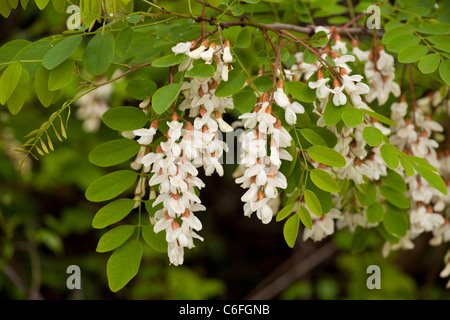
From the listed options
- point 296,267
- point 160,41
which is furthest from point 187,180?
point 296,267

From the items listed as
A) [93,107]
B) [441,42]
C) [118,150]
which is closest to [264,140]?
[118,150]

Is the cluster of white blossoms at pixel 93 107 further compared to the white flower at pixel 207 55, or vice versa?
the cluster of white blossoms at pixel 93 107

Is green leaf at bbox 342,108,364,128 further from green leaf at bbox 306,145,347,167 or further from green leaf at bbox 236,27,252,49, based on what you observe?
green leaf at bbox 236,27,252,49

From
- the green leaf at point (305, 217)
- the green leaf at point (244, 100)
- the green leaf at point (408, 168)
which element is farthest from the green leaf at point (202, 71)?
the green leaf at point (408, 168)

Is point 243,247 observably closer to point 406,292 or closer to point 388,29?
point 406,292

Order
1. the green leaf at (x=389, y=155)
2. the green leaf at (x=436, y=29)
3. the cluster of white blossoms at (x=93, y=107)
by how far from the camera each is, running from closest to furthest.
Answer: the green leaf at (x=389, y=155) → the green leaf at (x=436, y=29) → the cluster of white blossoms at (x=93, y=107)

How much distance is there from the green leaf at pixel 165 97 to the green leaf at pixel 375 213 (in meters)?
0.63

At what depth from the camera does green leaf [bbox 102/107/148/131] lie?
1013mm

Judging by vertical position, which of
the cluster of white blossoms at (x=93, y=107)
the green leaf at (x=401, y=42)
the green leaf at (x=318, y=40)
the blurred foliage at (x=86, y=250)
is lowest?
the blurred foliage at (x=86, y=250)

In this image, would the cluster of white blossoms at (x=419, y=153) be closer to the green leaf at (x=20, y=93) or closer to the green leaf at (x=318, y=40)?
the green leaf at (x=318, y=40)

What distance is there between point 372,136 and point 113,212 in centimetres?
57

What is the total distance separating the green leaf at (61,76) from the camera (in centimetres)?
97

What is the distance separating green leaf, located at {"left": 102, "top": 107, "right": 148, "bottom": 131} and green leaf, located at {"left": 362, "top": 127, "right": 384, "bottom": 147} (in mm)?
461

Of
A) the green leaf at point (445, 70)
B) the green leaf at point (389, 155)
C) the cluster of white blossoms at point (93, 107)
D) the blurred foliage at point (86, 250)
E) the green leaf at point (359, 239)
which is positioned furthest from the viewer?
the blurred foliage at point (86, 250)
